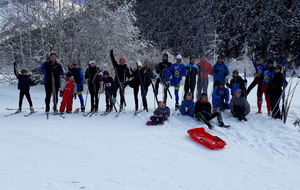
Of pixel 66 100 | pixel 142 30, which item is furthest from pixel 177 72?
pixel 142 30

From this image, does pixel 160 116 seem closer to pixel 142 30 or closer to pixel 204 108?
pixel 204 108

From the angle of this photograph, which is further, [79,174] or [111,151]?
[111,151]

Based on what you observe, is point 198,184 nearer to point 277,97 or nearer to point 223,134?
point 223,134

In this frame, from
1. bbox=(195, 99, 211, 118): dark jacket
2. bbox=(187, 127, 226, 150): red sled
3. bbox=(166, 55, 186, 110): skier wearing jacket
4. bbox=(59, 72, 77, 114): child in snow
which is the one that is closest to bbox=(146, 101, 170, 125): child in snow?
bbox=(195, 99, 211, 118): dark jacket

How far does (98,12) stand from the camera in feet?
43.1

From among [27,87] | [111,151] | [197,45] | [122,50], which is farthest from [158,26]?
[111,151]

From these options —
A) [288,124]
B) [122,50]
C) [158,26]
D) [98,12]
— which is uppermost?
[158,26]

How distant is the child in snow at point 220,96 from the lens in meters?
6.75

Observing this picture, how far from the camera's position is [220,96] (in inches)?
266

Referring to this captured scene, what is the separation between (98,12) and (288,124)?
11.3m

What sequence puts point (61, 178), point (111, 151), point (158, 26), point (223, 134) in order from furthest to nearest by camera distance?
1. point (158, 26)
2. point (223, 134)
3. point (111, 151)
4. point (61, 178)

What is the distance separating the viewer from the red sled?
4536mm

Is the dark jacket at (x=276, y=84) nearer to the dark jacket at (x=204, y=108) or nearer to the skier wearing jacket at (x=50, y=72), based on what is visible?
the dark jacket at (x=204, y=108)

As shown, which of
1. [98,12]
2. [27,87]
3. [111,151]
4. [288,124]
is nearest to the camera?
[111,151]
